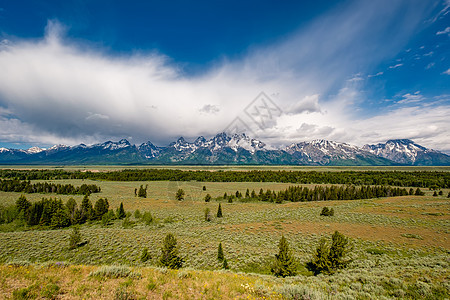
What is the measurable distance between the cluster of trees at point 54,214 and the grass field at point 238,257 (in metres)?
2.44

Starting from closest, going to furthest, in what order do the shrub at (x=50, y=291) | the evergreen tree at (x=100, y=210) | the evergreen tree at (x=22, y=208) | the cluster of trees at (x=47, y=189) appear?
1. the shrub at (x=50, y=291)
2. the evergreen tree at (x=22, y=208)
3. the evergreen tree at (x=100, y=210)
4. the cluster of trees at (x=47, y=189)

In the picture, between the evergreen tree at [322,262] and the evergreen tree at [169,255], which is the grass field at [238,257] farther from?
the evergreen tree at [169,255]

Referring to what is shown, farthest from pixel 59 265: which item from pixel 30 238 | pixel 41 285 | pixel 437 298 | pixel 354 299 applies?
pixel 30 238

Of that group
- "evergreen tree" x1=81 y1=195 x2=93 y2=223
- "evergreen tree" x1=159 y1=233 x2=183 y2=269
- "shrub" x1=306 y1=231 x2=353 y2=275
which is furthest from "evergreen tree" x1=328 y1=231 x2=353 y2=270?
"evergreen tree" x1=81 y1=195 x2=93 y2=223

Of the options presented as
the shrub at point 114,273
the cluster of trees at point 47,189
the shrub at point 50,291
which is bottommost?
the cluster of trees at point 47,189

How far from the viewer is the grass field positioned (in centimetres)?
774

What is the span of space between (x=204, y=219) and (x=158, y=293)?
28739 millimetres

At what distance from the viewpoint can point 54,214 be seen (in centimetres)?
3203

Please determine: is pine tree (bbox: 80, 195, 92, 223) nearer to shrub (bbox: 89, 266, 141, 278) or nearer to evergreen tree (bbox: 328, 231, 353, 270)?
shrub (bbox: 89, 266, 141, 278)

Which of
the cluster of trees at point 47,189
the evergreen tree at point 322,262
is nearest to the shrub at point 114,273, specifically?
the evergreen tree at point 322,262

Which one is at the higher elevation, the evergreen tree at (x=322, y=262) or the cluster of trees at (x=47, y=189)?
the evergreen tree at (x=322, y=262)

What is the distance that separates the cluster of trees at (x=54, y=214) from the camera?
3262 centimetres

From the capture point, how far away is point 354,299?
8320mm

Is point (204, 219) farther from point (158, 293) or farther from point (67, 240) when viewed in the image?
→ point (158, 293)
